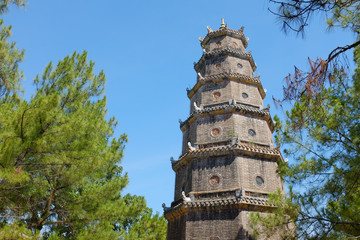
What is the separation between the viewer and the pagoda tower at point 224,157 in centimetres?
1366

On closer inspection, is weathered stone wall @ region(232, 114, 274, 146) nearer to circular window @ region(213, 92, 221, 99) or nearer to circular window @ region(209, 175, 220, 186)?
circular window @ region(213, 92, 221, 99)

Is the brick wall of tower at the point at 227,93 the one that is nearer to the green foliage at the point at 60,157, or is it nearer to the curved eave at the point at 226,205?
the curved eave at the point at 226,205

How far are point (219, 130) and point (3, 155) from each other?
36.8 ft

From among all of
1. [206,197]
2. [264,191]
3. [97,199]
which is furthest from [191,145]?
[97,199]

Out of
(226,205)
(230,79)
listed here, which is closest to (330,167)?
(226,205)

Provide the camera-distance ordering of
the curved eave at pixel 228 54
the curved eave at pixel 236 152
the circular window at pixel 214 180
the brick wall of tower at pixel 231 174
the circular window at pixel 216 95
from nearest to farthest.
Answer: the brick wall of tower at pixel 231 174
the circular window at pixel 214 180
the curved eave at pixel 236 152
the circular window at pixel 216 95
the curved eave at pixel 228 54

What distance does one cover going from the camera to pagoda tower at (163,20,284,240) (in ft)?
44.8

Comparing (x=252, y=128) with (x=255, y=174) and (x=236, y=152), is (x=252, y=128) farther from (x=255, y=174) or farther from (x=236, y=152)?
(x=255, y=174)

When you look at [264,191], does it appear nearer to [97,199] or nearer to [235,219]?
[235,219]

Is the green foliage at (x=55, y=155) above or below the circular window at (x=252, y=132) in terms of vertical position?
below

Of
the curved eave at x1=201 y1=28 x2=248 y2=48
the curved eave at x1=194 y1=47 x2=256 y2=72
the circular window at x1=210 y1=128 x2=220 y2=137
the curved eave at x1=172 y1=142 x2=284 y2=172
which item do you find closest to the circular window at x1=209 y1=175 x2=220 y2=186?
the curved eave at x1=172 y1=142 x2=284 y2=172

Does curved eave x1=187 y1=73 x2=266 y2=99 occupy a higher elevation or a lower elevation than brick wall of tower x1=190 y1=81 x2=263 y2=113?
higher

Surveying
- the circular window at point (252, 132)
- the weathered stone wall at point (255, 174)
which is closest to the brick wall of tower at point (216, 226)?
the weathered stone wall at point (255, 174)

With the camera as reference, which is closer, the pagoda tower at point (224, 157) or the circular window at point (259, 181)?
the pagoda tower at point (224, 157)
